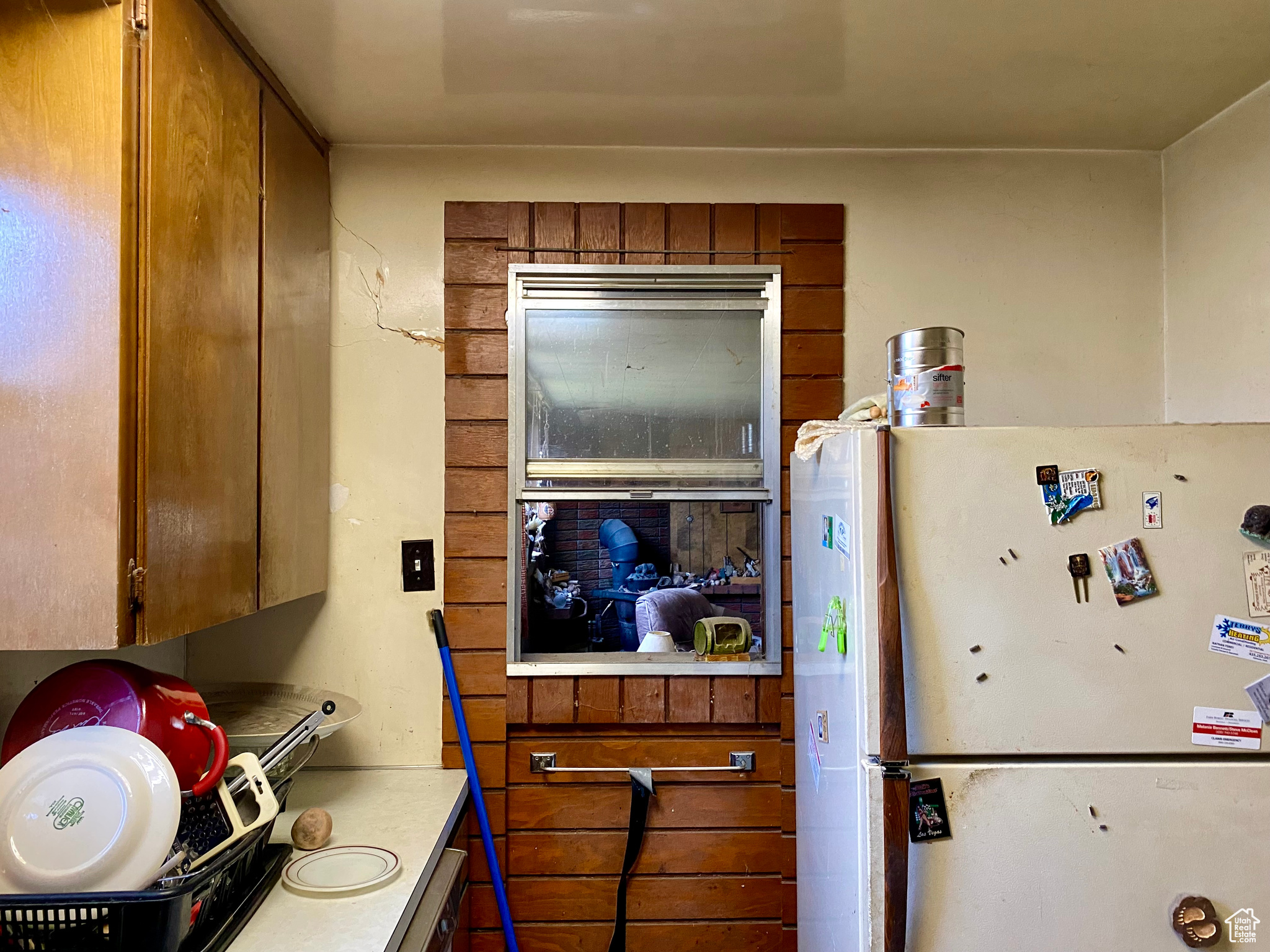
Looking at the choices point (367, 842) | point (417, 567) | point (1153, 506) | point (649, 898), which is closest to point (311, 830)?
point (367, 842)

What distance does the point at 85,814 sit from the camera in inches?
40.5

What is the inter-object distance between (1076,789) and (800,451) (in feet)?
2.48

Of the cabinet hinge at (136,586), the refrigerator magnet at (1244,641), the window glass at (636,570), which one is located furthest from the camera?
the window glass at (636,570)

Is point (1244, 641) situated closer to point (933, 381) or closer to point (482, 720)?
point (933, 381)

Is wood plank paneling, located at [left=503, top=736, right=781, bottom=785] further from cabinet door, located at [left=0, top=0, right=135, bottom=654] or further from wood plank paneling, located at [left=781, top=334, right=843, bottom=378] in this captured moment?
cabinet door, located at [left=0, top=0, right=135, bottom=654]

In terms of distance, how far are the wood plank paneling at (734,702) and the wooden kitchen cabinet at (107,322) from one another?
114cm

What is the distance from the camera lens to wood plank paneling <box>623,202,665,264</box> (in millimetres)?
1908

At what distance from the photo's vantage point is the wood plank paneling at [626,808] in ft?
6.14

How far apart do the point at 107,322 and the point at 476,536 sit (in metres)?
0.98

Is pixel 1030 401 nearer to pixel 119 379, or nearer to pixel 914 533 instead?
pixel 914 533

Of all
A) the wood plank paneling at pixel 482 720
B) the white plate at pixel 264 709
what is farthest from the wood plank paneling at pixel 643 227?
the white plate at pixel 264 709

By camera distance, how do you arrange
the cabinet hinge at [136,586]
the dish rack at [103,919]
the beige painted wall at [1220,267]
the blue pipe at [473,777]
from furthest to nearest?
the blue pipe at [473,777], the beige painted wall at [1220,267], the cabinet hinge at [136,586], the dish rack at [103,919]

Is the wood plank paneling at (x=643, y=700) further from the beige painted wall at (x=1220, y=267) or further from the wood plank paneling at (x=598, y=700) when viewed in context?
the beige painted wall at (x=1220, y=267)

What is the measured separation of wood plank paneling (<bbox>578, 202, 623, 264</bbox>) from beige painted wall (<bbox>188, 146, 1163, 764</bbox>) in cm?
5
